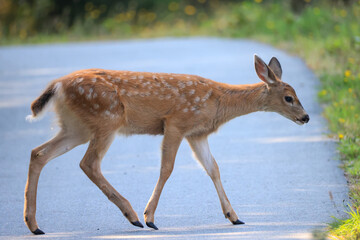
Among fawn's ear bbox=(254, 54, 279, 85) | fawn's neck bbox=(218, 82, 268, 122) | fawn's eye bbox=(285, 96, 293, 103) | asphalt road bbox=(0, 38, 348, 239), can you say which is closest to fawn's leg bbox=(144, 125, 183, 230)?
asphalt road bbox=(0, 38, 348, 239)

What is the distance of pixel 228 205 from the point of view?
6820mm

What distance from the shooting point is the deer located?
6.84 metres

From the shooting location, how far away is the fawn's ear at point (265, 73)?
7.36 m

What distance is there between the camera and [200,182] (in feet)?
27.4

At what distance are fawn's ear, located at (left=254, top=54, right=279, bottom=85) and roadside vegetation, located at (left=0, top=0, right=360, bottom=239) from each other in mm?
1286

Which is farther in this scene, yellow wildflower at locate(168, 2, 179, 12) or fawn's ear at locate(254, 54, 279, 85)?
yellow wildflower at locate(168, 2, 179, 12)

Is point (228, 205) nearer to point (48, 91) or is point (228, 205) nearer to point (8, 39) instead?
point (48, 91)

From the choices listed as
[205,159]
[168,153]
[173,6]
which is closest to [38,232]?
[168,153]

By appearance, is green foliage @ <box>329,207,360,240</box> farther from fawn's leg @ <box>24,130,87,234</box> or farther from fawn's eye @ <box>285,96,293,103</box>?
fawn's leg @ <box>24,130,87,234</box>

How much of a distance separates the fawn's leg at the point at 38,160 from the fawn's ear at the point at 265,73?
1804mm

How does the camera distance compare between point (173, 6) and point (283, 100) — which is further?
point (173, 6)

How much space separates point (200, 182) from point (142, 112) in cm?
159

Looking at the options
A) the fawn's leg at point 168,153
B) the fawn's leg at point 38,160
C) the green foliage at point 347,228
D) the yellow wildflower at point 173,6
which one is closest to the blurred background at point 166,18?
the yellow wildflower at point 173,6

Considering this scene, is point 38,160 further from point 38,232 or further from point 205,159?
point 205,159
